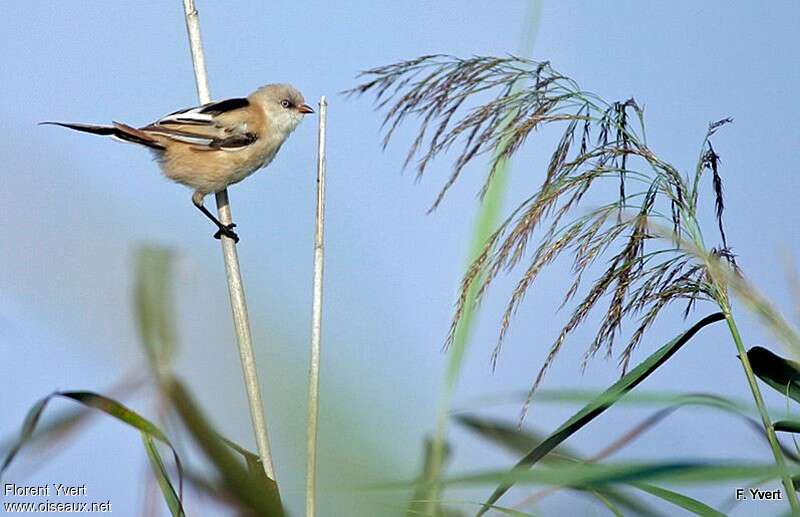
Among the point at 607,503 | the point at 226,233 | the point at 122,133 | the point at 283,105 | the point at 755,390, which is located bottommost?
the point at 607,503

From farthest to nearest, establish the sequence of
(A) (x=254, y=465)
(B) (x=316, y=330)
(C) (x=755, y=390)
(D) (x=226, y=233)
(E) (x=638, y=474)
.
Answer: (D) (x=226, y=233) → (B) (x=316, y=330) → (A) (x=254, y=465) → (C) (x=755, y=390) → (E) (x=638, y=474)

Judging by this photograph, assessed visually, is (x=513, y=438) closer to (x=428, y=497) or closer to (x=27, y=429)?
(x=428, y=497)

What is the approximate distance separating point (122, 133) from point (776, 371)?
145cm

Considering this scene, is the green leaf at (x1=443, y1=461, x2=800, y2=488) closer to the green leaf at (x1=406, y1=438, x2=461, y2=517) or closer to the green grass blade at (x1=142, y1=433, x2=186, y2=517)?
the green leaf at (x1=406, y1=438, x2=461, y2=517)

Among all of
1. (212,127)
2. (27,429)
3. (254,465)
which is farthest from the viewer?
(212,127)

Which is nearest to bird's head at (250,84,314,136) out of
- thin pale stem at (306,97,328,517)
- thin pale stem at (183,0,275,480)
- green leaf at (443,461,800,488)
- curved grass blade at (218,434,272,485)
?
thin pale stem at (183,0,275,480)

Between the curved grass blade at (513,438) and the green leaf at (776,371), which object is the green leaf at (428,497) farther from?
the green leaf at (776,371)

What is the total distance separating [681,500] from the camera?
97 centimetres

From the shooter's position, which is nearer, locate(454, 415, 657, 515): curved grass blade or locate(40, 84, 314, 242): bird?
locate(454, 415, 657, 515): curved grass blade

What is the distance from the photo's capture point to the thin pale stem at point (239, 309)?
129cm

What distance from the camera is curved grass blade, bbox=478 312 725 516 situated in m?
0.99

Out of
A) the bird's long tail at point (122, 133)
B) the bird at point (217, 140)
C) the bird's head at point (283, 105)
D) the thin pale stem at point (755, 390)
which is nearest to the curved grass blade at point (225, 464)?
the thin pale stem at point (755, 390)

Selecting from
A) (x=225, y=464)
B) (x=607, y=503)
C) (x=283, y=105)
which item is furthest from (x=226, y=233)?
(x=283, y=105)

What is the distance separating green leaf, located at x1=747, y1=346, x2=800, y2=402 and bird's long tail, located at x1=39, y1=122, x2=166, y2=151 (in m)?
1.14
